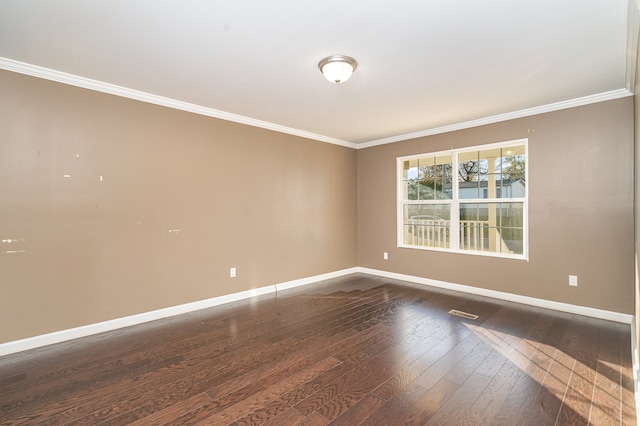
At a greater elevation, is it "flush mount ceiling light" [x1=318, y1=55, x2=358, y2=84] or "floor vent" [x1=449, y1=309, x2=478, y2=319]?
"flush mount ceiling light" [x1=318, y1=55, x2=358, y2=84]

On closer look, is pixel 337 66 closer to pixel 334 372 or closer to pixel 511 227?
pixel 334 372

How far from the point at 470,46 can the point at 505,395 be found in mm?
2545

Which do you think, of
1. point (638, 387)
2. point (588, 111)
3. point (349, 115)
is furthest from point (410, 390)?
point (588, 111)

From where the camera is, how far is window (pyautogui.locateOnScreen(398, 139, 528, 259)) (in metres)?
4.22

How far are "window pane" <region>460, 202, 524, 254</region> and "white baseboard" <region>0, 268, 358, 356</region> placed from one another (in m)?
2.74

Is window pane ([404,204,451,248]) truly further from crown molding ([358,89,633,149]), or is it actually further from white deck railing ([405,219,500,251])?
crown molding ([358,89,633,149])

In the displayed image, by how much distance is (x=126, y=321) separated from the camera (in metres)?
3.34

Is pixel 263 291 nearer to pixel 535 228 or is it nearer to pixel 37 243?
pixel 37 243

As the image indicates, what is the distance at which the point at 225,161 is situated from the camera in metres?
4.17

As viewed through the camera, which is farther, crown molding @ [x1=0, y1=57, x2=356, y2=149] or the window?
the window

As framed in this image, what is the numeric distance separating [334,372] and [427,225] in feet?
11.2

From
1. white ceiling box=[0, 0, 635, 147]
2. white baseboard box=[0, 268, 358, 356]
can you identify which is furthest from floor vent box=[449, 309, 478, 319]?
white ceiling box=[0, 0, 635, 147]

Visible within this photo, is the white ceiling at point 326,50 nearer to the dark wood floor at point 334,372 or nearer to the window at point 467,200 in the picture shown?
the window at point 467,200

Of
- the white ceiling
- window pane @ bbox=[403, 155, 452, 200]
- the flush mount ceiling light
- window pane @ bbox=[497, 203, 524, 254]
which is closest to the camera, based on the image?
the white ceiling
